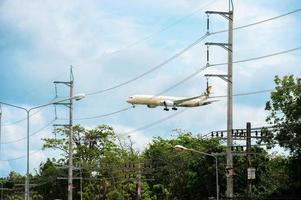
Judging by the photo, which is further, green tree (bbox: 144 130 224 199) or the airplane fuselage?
green tree (bbox: 144 130 224 199)

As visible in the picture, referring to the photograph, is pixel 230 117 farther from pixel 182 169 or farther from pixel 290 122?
pixel 182 169

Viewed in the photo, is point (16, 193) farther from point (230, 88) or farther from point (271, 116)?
point (230, 88)

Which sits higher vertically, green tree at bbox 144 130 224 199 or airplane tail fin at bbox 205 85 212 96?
airplane tail fin at bbox 205 85 212 96

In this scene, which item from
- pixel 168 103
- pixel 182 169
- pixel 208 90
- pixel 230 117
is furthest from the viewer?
pixel 182 169

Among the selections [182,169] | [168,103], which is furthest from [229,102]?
[182,169]

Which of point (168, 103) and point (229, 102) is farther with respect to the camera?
point (168, 103)

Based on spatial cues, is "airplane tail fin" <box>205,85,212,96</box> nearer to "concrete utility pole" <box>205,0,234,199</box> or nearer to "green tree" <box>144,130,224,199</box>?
"concrete utility pole" <box>205,0,234,199</box>

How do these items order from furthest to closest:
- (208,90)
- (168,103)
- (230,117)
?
1. (168,103)
2. (208,90)
3. (230,117)

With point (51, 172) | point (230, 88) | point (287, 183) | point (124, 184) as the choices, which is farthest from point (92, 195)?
point (230, 88)

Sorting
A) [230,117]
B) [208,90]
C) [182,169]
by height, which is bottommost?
[182,169]

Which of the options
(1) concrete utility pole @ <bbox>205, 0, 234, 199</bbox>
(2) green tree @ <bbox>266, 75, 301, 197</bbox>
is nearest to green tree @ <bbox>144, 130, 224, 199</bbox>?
(2) green tree @ <bbox>266, 75, 301, 197</bbox>

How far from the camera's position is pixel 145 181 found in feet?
289

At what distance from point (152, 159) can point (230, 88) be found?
47.6 m

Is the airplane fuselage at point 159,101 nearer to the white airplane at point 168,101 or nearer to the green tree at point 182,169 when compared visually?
the white airplane at point 168,101
